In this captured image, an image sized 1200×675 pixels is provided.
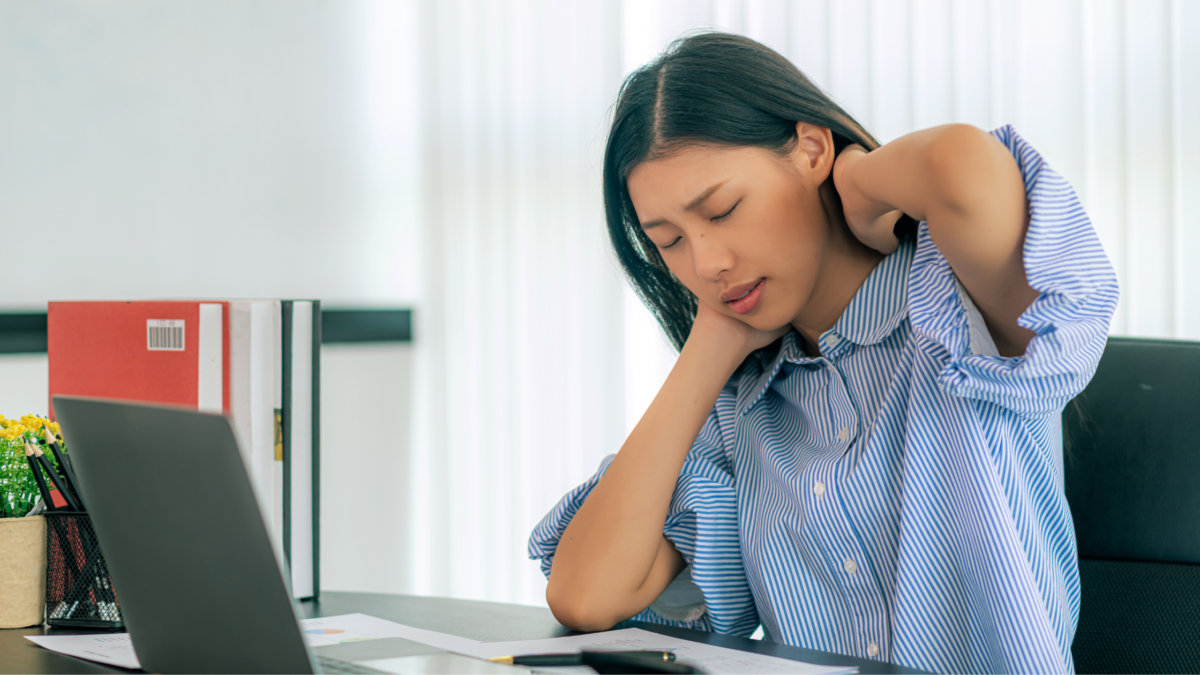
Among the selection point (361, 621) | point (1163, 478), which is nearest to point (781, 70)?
point (1163, 478)

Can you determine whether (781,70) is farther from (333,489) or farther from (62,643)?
(333,489)

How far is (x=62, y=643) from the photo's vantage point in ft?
2.59

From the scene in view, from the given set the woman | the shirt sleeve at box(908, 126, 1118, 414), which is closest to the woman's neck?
the woman

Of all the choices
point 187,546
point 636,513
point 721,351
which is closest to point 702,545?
point 636,513

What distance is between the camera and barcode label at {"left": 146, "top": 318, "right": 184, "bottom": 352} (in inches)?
38.9

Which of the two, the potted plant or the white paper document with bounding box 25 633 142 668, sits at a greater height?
the potted plant

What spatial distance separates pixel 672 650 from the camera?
0.72m

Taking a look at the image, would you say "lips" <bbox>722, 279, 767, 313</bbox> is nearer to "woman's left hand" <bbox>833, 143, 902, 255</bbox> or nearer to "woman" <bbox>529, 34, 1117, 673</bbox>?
"woman" <bbox>529, 34, 1117, 673</bbox>

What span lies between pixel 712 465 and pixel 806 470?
13 centimetres

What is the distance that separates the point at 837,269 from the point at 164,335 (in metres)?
0.74

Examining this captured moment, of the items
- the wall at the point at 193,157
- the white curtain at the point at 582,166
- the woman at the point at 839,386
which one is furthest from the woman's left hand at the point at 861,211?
the wall at the point at 193,157

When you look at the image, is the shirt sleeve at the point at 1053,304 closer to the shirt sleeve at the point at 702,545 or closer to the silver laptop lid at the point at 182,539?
the shirt sleeve at the point at 702,545

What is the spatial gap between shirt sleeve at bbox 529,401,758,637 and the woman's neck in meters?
0.21

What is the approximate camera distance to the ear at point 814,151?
93cm
